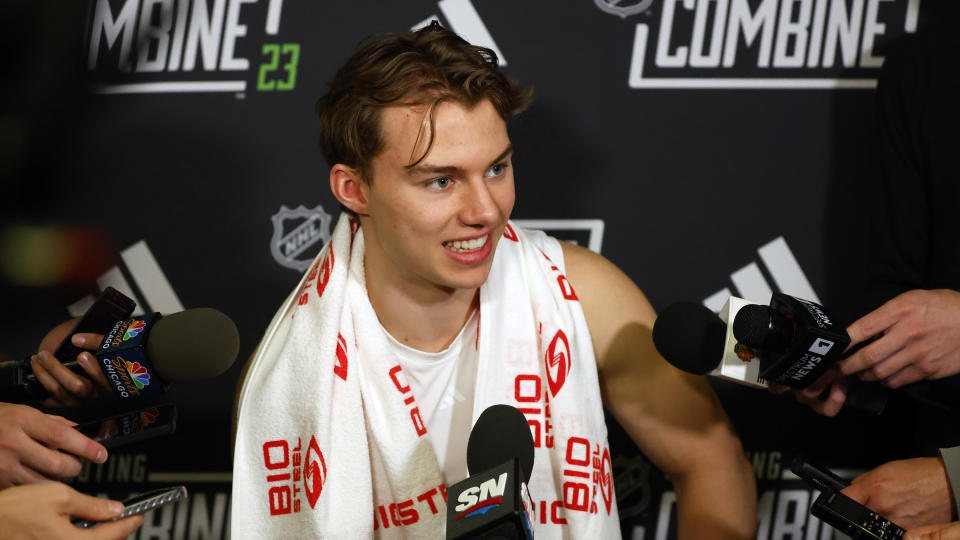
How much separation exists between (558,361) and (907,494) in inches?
23.9

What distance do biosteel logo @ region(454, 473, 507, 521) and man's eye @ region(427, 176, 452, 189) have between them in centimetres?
67

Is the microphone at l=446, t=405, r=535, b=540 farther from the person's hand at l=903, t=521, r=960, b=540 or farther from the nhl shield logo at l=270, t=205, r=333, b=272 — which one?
the nhl shield logo at l=270, t=205, r=333, b=272

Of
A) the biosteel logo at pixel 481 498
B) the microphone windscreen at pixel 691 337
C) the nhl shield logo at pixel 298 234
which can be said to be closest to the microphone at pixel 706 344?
the microphone windscreen at pixel 691 337

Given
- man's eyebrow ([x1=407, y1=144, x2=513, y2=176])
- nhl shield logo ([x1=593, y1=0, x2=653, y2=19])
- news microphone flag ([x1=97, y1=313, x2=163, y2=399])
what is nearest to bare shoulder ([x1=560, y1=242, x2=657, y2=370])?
man's eyebrow ([x1=407, y1=144, x2=513, y2=176])

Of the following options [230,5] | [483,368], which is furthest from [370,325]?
[230,5]

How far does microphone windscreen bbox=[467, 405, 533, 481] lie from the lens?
1103 mm

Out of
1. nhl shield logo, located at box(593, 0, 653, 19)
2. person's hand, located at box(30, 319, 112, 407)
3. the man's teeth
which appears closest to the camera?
person's hand, located at box(30, 319, 112, 407)

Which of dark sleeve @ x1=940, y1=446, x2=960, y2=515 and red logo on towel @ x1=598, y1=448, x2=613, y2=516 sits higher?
dark sleeve @ x1=940, y1=446, x2=960, y2=515

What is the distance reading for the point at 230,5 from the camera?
209 centimetres

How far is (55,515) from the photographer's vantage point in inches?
49.3

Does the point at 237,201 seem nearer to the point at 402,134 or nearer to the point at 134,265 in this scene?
the point at 134,265

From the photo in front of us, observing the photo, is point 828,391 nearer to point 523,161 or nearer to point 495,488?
Answer: point 495,488

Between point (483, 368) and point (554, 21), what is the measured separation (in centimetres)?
84

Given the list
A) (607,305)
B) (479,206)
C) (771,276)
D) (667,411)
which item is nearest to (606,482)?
(667,411)
